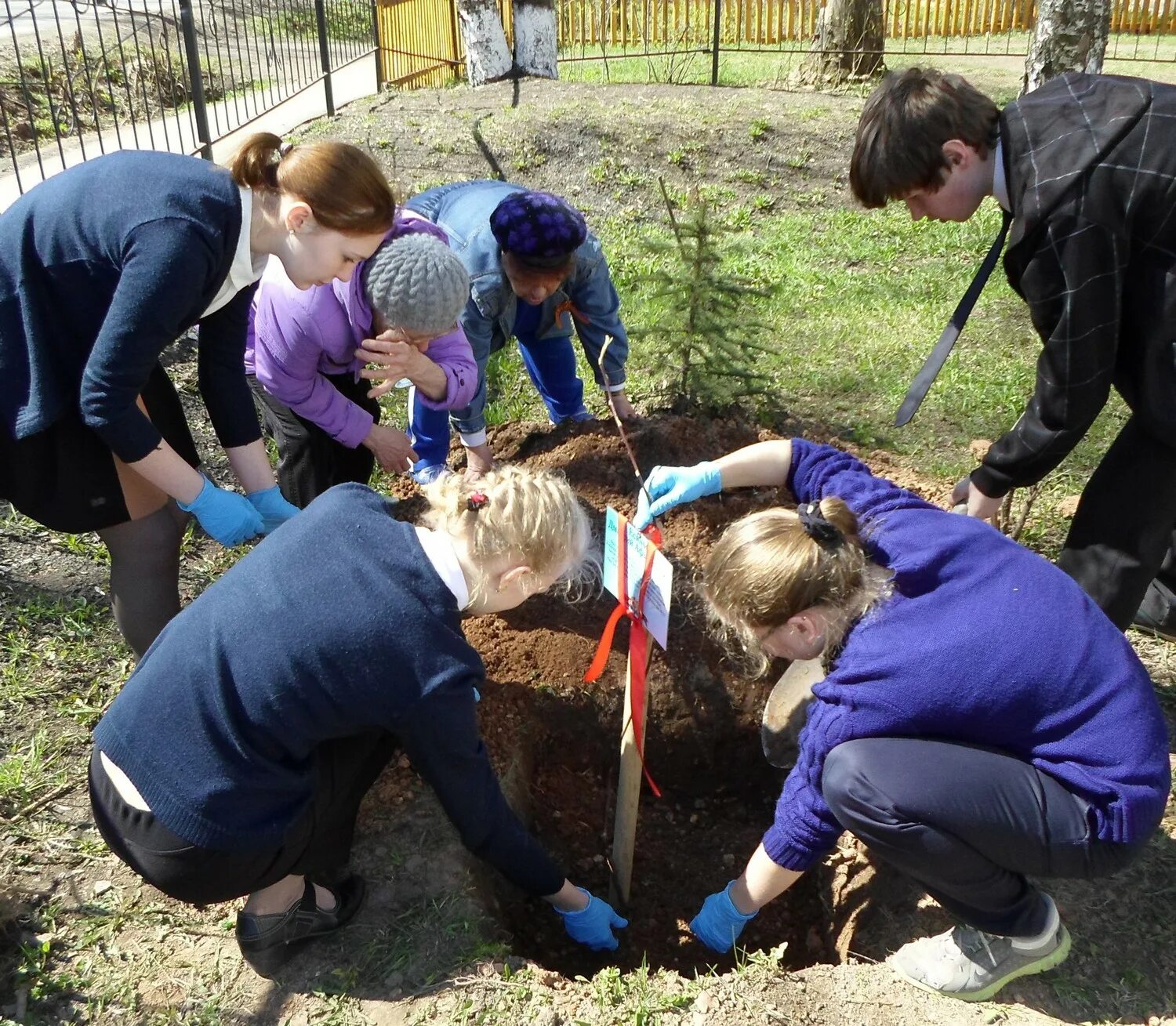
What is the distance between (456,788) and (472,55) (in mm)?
8503

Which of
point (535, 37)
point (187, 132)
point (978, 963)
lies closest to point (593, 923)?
point (978, 963)

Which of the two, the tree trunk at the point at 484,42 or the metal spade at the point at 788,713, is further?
the tree trunk at the point at 484,42

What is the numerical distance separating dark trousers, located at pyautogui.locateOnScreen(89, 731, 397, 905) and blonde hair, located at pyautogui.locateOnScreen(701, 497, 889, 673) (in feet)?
2.61

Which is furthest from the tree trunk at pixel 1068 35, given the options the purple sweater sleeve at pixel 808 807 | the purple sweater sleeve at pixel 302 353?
the purple sweater sleeve at pixel 808 807

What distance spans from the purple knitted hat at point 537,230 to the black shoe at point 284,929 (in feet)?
6.15

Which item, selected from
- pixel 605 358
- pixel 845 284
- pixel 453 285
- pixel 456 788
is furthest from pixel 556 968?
pixel 845 284

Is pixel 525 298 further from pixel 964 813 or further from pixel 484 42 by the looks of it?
pixel 484 42

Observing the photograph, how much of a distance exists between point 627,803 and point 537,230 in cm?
169

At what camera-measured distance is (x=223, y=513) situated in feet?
7.62

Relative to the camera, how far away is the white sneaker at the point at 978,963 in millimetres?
1993

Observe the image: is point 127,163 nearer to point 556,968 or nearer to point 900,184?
point 900,184

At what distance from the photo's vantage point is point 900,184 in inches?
86.1

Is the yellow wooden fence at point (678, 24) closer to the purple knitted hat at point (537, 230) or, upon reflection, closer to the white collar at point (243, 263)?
the purple knitted hat at point (537, 230)

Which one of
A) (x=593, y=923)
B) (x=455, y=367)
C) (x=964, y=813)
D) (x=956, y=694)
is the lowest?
(x=593, y=923)
